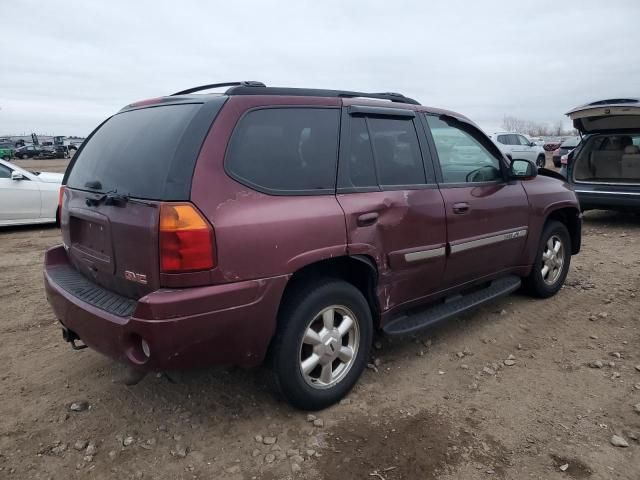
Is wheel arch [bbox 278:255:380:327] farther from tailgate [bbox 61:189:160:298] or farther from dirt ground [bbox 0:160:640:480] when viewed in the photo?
tailgate [bbox 61:189:160:298]

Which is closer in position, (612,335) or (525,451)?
(525,451)

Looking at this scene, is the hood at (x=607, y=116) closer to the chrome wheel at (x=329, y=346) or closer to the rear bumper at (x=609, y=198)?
the rear bumper at (x=609, y=198)

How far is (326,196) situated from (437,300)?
1.42 meters

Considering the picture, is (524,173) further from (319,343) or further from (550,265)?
(319,343)

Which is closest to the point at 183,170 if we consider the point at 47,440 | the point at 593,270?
the point at 47,440

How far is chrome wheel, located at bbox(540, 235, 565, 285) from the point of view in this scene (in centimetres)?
479

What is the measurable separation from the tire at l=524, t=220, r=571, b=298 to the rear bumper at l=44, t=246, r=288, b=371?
9.77 feet

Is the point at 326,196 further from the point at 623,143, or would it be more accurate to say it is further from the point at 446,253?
the point at 623,143

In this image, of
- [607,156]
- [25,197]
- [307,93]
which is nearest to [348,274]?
A: [307,93]

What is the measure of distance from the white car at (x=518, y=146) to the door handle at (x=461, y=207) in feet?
60.2

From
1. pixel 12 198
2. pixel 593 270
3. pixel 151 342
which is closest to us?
pixel 151 342

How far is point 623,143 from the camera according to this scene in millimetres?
8984

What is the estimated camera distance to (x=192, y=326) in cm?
237

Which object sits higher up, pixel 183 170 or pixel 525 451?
pixel 183 170
